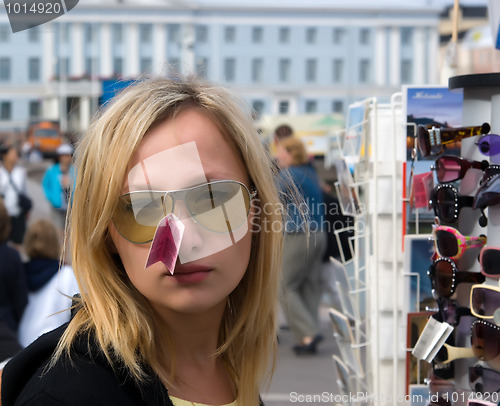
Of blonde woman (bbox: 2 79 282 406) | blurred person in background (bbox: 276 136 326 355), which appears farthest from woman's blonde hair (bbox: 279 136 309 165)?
blonde woman (bbox: 2 79 282 406)

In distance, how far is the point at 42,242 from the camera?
407cm

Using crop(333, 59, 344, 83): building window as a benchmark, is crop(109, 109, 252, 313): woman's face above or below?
below

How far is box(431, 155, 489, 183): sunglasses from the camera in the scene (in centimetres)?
162

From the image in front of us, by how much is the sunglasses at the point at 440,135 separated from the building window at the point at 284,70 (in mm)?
57272

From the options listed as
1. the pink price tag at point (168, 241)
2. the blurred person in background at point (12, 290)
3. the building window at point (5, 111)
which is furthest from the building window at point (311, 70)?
the pink price tag at point (168, 241)

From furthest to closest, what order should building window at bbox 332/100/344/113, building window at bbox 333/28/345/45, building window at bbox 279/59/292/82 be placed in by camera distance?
building window at bbox 332/100/344/113 < building window at bbox 279/59/292/82 < building window at bbox 333/28/345/45

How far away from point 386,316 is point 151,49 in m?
51.8

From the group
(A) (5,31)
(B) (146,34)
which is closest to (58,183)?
(A) (5,31)

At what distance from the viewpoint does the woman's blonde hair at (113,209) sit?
1.20 m

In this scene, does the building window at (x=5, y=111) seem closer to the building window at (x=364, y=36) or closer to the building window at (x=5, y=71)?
the building window at (x=5, y=71)

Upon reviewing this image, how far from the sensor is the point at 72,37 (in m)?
47.0

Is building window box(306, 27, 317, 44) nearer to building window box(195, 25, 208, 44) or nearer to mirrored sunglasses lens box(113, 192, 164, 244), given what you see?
building window box(195, 25, 208, 44)

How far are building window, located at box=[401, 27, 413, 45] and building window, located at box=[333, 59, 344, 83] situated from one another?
5378 millimetres

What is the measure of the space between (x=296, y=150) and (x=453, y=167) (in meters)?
3.65
